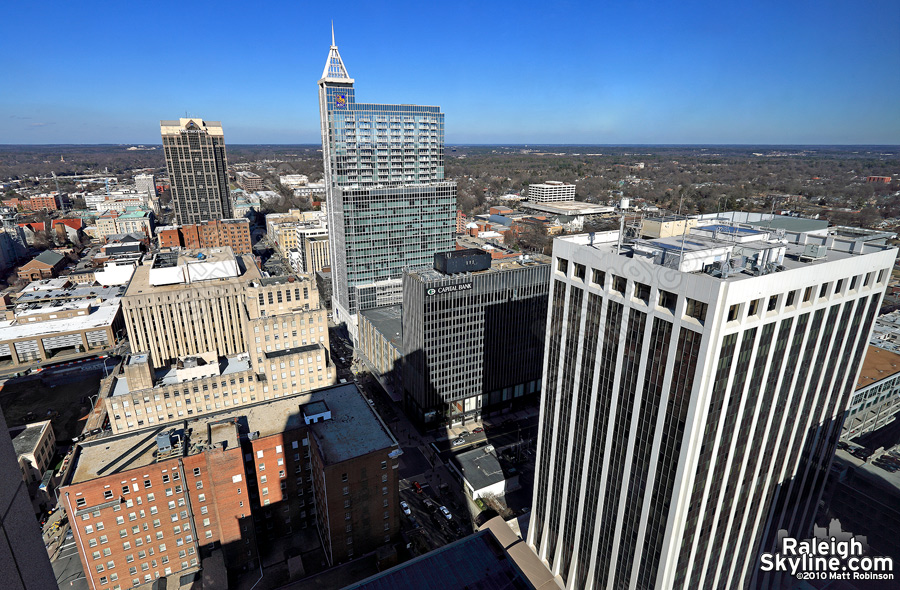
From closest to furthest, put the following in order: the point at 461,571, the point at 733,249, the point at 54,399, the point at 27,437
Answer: the point at 733,249, the point at 461,571, the point at 27,437, the point at 54,399

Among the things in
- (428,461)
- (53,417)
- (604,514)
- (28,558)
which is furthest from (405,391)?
(28,558)

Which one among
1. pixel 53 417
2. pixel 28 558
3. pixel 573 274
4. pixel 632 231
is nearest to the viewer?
pixel 28 558

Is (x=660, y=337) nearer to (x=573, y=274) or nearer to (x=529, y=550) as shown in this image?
(x=573, y=274)

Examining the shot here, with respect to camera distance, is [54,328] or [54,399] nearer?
[54,399]

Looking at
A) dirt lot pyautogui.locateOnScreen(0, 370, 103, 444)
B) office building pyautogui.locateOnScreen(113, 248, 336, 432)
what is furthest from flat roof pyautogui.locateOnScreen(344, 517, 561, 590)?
dirt lot pyautogui.locateOnScreen(0, 370, 103, 444)

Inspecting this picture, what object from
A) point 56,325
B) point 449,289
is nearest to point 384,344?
point 449,289

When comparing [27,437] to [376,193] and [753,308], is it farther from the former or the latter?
[753,308]

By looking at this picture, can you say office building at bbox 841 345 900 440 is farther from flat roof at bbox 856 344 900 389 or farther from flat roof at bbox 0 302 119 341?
flat roof at bbox 0 302 119 341
